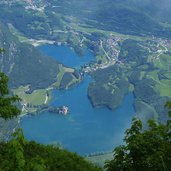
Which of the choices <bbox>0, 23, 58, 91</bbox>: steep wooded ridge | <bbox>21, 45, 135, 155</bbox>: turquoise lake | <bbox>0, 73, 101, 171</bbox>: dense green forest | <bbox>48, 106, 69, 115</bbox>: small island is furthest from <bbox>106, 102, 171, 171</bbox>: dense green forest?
<bbox>0, 23, 58, 91</bbox>: steep wooded ridge

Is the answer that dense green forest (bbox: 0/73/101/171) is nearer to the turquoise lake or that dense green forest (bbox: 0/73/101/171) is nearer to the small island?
the turquoise lake

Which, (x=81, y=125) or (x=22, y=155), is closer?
(x=22, y=155)

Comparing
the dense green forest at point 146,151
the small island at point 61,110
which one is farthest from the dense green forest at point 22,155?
the small island at point 61,110

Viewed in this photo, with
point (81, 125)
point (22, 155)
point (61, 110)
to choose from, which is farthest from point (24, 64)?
point (22, 155)

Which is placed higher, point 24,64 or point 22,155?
point 24,64

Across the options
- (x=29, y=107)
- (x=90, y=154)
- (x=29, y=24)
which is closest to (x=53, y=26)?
(x=29, y=24)

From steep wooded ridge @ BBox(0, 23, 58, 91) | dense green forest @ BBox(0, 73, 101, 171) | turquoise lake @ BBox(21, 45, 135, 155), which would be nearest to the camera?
dense green forest @ BBox(0, 73, 101, 171)

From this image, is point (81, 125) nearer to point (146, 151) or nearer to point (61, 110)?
point (61, 110)

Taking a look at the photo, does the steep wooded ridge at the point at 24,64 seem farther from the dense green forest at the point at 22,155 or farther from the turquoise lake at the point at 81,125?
the dense green forest at the point at 22,155
